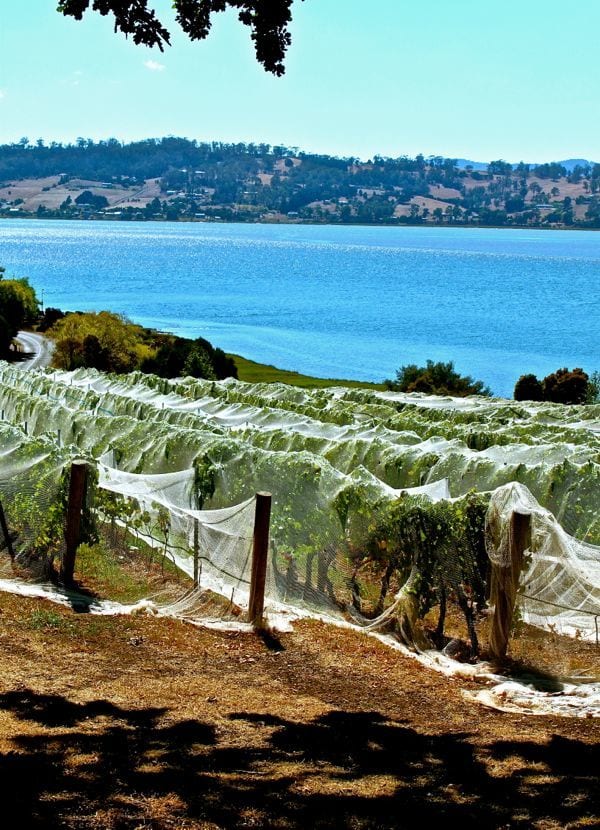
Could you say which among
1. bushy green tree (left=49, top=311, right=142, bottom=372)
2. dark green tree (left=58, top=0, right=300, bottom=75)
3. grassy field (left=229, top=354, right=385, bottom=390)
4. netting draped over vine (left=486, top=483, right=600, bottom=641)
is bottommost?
grassy field (left=229, top=354, right=385, bottom=390)

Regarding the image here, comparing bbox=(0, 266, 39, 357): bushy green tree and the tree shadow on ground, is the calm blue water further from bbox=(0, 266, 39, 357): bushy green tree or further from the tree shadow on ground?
the tree shadow on ground

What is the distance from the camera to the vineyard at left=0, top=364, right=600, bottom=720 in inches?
395

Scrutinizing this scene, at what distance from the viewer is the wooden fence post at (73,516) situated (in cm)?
1159

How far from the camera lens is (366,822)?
582cm

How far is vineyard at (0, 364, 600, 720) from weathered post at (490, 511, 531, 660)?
99 mm

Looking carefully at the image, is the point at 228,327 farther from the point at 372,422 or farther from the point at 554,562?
the point at 554,562

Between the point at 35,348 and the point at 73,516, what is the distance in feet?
267

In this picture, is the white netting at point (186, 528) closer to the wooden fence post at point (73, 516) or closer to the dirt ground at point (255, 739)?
the wooden fence post at point (73, 516)

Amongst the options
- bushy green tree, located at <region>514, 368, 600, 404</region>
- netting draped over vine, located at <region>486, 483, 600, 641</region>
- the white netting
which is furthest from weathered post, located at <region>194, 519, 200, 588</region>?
bushy green tree, located at <region>514, 368, 600, 404</region>

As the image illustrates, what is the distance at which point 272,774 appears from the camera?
656 centimetres

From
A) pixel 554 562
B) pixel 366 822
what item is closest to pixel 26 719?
pixel 366 822

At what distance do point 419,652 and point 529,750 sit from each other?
3.02 m

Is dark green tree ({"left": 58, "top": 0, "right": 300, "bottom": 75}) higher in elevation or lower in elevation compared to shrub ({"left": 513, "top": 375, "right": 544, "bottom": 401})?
higher

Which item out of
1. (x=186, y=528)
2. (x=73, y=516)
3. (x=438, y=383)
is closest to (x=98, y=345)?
(x=438, y=383)
